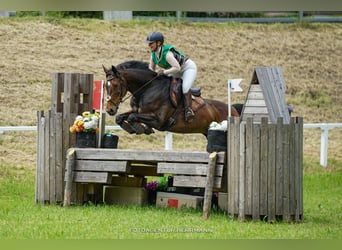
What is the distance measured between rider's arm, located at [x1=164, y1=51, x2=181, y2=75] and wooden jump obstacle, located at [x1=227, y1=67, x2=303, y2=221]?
5.17 ft

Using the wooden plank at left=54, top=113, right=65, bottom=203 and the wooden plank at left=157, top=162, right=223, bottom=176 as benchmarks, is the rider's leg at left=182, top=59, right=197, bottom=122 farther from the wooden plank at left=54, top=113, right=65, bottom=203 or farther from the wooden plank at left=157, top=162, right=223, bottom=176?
the wooden plank at left=157, top=162, right=223, bottom=176

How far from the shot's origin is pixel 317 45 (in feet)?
65.7

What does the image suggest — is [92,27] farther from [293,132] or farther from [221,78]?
[293,132]

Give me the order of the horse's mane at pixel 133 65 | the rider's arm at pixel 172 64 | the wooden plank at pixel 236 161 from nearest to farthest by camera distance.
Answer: the wooden plank at pixel 236 161 → the rider's arm at pixel 172 64 → the horse's mane at pixel 133 65

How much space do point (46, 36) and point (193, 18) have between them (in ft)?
11.0

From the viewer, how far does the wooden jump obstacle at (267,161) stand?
30.0ft

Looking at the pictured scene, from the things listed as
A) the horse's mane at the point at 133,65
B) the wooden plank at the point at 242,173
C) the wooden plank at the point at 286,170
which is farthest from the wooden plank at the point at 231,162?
the horse's mane at the point at 133,65

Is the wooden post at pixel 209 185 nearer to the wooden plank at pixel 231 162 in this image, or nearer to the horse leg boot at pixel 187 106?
the wooden plank at pixel 231 162

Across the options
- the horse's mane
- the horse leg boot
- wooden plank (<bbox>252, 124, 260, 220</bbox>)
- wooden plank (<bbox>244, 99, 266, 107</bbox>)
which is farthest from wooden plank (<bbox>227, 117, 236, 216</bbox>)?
the horse leg boot

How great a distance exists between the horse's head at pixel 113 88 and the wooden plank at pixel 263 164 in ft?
6.65

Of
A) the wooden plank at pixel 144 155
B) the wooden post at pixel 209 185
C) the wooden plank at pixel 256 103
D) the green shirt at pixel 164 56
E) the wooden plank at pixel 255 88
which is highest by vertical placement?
the green shirt at pixel 164 56

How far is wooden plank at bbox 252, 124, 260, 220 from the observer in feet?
29.9

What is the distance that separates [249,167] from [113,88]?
2.02 m

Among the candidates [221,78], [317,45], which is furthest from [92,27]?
[317,45]
